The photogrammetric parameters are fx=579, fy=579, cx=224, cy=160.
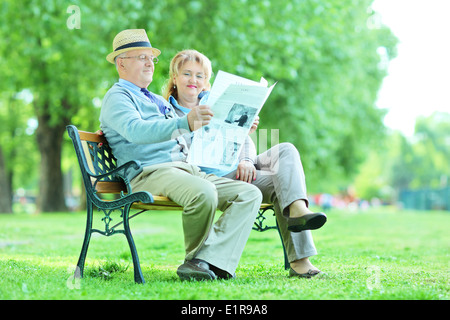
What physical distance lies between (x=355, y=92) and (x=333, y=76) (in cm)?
488

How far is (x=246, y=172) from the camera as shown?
425cm

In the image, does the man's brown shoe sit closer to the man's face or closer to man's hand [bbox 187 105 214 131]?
man's hand [bbox 187 105 214 131]

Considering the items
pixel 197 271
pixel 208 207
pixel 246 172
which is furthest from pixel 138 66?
pixel 197 271

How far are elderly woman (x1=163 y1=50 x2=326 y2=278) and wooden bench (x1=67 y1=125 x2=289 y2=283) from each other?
10.0 inches

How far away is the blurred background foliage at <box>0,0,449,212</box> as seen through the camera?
13031 mm

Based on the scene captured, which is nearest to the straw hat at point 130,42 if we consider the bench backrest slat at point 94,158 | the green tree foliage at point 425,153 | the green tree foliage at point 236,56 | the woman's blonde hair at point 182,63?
the woman's blonde hair at point 182,63

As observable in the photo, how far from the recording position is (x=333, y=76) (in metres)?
18.8

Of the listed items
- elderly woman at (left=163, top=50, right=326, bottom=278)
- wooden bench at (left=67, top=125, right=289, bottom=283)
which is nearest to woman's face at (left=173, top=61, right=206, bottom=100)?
elderly woman at (left=163, top=50, right=326, bottom=278)

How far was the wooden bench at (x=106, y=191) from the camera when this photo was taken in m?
3.71

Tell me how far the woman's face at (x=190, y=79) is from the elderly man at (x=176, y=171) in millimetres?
201

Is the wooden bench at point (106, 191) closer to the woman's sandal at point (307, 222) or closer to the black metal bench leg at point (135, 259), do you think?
the black metal bench leg at point (135, 259)
